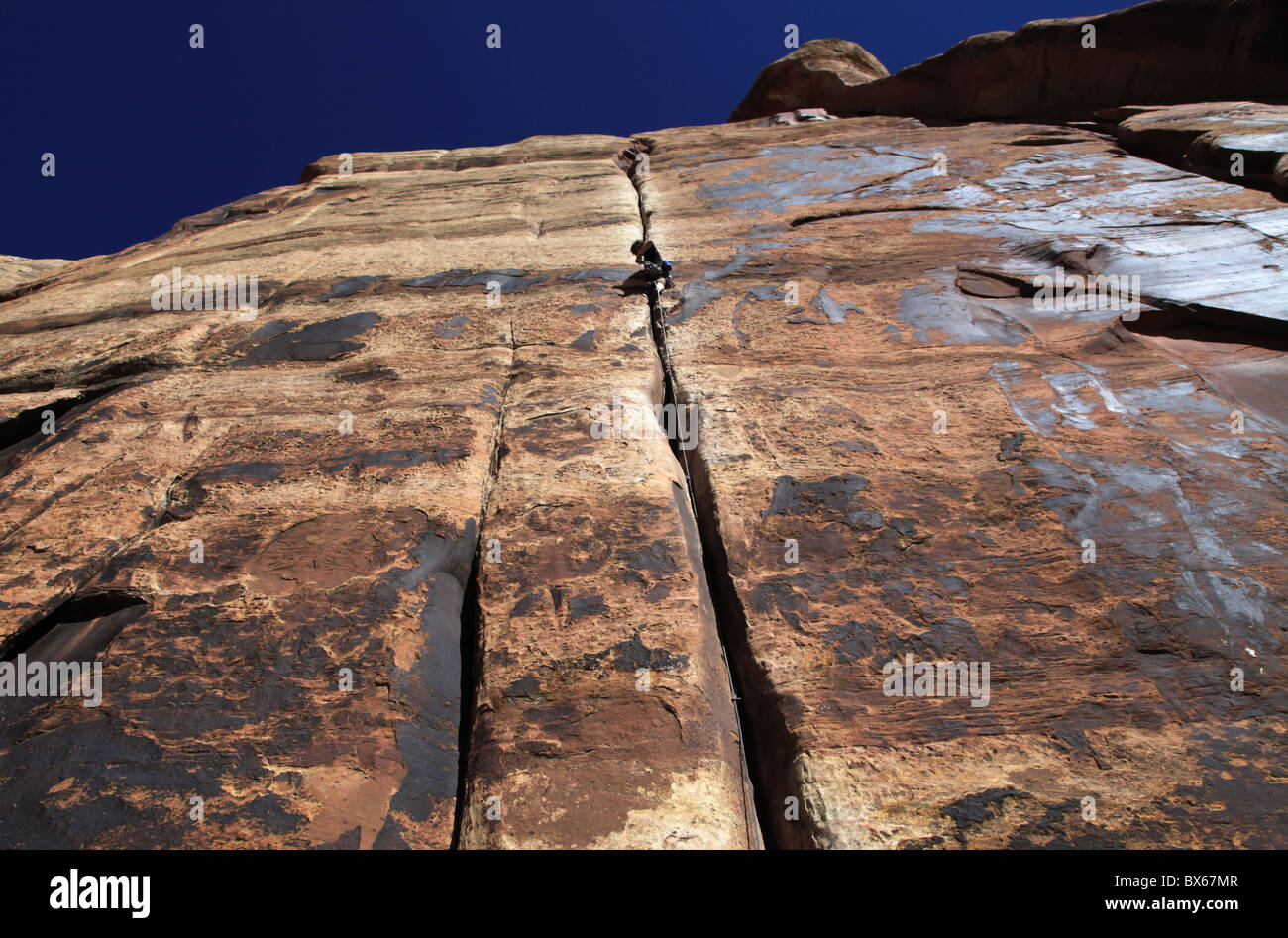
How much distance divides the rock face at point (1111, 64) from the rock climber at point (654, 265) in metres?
3.92

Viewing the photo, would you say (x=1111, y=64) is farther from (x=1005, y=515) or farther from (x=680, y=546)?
(x=680, y=546)

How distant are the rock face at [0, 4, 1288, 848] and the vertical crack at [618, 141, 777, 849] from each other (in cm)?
1

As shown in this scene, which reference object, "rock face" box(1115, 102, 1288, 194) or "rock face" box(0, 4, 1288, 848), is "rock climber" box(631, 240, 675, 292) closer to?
"rock face" box(0, 4, 1288, 848)

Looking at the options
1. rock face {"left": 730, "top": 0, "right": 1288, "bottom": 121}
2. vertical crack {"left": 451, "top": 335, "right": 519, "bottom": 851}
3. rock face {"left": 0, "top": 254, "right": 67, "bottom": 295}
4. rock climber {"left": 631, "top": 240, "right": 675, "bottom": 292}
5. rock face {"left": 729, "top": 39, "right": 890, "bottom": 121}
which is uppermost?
rock face {"left": 729, "top": 39, "right": 890, "bottom": 121}

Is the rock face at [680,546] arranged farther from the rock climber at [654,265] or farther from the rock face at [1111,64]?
the rock face at [1111,64]

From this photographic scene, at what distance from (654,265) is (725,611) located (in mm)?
1881

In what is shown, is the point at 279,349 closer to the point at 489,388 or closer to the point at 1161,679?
the point at 489,388


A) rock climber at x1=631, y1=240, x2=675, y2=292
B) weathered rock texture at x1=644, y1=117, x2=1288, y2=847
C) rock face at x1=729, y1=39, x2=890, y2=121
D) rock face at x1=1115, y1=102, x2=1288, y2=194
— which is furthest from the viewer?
rock face at x1=729, y1=39, x2=890, y2=121

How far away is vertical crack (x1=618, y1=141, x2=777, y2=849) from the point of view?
4.99 feet

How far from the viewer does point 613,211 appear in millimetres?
4441

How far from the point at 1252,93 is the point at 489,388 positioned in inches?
221

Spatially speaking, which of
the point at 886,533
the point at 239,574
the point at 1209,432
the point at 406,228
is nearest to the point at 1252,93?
the point at 1209,432

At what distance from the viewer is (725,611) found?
1.88 metres

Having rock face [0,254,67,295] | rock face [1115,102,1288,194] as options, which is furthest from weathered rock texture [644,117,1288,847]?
rock face [0,254,67,295]
